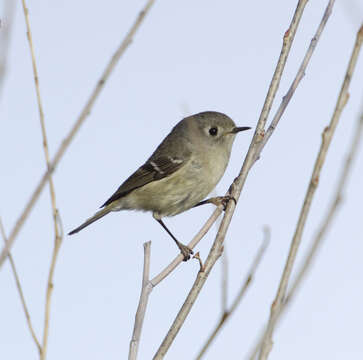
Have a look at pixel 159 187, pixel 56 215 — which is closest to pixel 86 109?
pixel 56 215

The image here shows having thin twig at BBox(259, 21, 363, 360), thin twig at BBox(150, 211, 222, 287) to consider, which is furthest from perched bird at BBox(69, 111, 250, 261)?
thin twig at BBox(259, 21, 363, 360)

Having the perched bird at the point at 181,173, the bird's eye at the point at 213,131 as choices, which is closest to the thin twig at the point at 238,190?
the perched bird at the point at 181,173

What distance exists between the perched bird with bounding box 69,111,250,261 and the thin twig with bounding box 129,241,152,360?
6.47 feet

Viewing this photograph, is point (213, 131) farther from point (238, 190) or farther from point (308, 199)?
point (308, 199)

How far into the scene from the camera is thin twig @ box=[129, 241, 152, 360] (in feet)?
6.07

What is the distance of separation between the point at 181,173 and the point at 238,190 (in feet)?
5.96

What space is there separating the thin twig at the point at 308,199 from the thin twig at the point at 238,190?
461mm

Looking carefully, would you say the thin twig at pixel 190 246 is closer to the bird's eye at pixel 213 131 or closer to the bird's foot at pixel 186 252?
the bird's foot at pixel 186 252

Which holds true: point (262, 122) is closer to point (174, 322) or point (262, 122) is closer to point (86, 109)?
point (174, 322)

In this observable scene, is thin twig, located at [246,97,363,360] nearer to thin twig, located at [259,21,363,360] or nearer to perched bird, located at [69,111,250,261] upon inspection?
thin twig, located at [259,21,363,360]

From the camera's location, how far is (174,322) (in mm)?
1826

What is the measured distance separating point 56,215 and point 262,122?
56.4 inches

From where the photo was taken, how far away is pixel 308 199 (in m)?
1.43

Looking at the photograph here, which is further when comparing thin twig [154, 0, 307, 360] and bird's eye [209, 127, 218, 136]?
bird's eye [209, 127, 218, 136]
